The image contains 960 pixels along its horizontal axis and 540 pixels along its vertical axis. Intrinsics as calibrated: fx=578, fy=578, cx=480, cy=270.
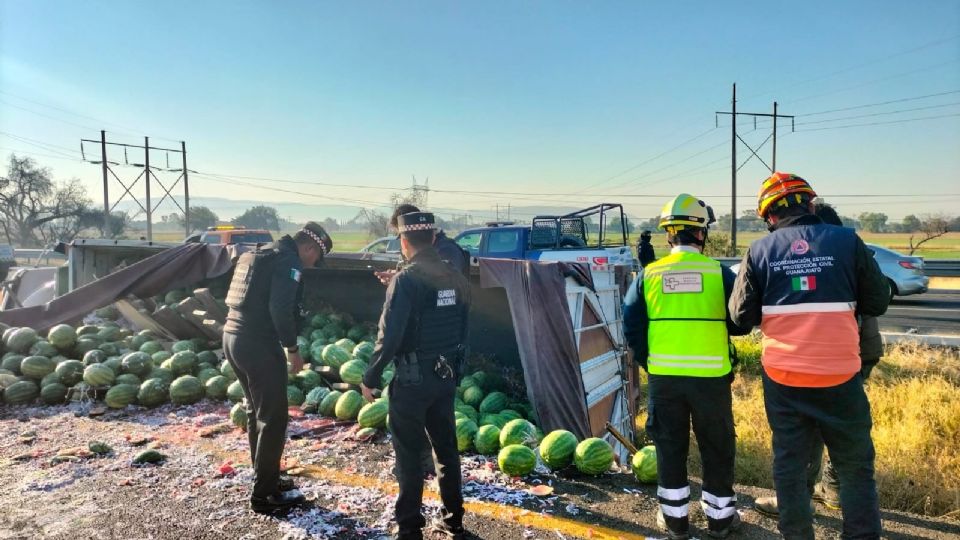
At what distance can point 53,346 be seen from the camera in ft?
25.9

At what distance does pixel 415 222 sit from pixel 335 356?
159 inches

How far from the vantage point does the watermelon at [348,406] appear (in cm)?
621

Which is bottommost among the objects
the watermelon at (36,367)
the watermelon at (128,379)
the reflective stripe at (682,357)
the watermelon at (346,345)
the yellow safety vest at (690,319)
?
the watermelon at (128,379)

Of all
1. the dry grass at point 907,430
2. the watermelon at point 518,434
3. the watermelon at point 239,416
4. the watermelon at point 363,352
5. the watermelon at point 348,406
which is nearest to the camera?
the dry grass at point 907,430

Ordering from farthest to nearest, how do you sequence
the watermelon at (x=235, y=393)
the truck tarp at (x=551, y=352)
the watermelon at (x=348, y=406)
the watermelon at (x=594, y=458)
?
the watermelon at (x=235, y=393) < the watermelon at (x=348, y=406) < the truck tarp at (x=551, y=352) < the watermelon at (x=594, y=458)

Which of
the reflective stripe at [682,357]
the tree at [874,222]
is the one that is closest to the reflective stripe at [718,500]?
the reflective stripe at [682,357]

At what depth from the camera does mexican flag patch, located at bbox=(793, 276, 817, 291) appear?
3.14 metres

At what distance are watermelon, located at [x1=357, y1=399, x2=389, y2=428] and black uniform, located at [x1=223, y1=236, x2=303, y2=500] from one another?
154 centimetres

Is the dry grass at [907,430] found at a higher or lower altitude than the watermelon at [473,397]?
lower

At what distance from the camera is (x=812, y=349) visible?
3129mm

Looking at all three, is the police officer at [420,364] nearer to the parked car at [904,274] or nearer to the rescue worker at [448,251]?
the rescue worker at [448,251]

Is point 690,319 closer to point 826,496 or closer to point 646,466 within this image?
point 646,466

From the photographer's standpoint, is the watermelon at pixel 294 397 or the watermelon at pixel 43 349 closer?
the watermelon at pixel 294 397

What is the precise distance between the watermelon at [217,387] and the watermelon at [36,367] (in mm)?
2178
